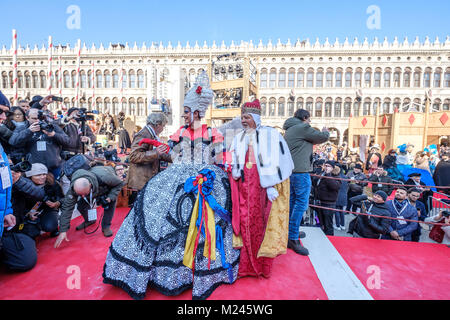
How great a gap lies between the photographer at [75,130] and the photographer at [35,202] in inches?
37.2

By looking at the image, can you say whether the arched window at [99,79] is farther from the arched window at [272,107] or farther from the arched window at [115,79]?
the arched window at [272,107]

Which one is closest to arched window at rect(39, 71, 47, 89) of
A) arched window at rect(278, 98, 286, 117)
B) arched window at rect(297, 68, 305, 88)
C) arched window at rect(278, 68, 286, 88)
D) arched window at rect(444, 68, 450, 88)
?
arched window at rect(278, 68, 286, 88)

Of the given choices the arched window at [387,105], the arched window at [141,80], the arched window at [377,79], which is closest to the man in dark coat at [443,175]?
the arched window at [387,105]

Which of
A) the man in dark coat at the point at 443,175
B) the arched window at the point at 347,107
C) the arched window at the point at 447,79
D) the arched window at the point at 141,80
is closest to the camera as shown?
the man in dark coat at the point at 443,175

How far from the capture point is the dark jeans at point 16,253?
2236 millimetres

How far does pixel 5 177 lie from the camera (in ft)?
6.73

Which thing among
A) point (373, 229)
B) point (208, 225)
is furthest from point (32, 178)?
point (373, 229)

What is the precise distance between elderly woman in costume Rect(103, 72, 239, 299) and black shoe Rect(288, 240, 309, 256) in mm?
918

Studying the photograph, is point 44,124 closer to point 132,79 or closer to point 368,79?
point 132,79

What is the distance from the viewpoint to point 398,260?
2.75 meters

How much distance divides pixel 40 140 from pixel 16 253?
5.69ft

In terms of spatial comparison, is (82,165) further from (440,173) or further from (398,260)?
(440,173)

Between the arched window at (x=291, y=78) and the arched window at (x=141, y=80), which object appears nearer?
the arched window at (x=291, y=78)

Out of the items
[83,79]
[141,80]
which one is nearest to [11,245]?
[141,80]
